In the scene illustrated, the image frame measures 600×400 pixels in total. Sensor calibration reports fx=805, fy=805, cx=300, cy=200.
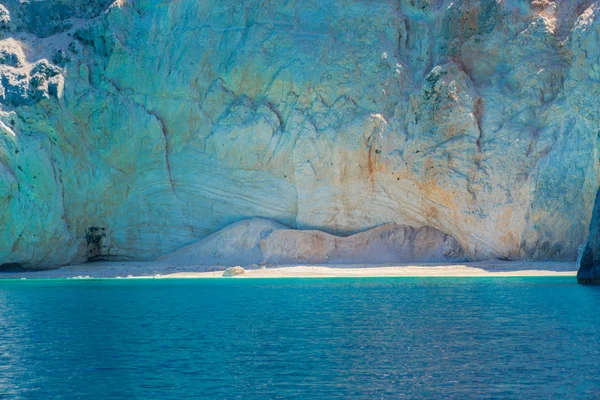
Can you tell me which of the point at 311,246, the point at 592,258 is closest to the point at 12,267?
the point at 311,246

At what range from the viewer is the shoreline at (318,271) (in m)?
31.7

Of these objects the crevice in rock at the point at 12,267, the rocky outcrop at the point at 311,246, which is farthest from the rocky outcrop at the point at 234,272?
the crevice in rock at the point at 12,267

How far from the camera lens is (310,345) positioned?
49.6 feet

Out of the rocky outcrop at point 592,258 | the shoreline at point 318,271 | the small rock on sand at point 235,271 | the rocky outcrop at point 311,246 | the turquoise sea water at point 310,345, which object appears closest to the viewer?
the turquoise sea water at point 310,345

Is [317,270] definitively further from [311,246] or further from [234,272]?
[234,272]

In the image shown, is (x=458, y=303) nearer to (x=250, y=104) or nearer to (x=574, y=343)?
(x=574, y=343)

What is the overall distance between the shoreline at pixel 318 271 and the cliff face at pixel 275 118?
1157mm

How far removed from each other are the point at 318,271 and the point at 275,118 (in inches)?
322

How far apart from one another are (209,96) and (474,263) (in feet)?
50.8

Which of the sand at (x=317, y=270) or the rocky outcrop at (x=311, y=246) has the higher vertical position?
the rocky outcrop at (x=311, y=246)

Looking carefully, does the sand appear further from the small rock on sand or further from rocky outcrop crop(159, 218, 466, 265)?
rocky outcrop crop(159, 218, 466, 265)

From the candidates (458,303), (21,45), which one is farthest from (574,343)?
(21,45)

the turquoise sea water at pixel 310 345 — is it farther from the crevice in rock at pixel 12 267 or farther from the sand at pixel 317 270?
the crevice in rock at pixel 12 267

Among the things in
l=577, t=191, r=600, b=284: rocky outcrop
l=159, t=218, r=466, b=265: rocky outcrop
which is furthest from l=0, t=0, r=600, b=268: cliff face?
l=577, t=191, r=600, b=284: rocky outcrop
